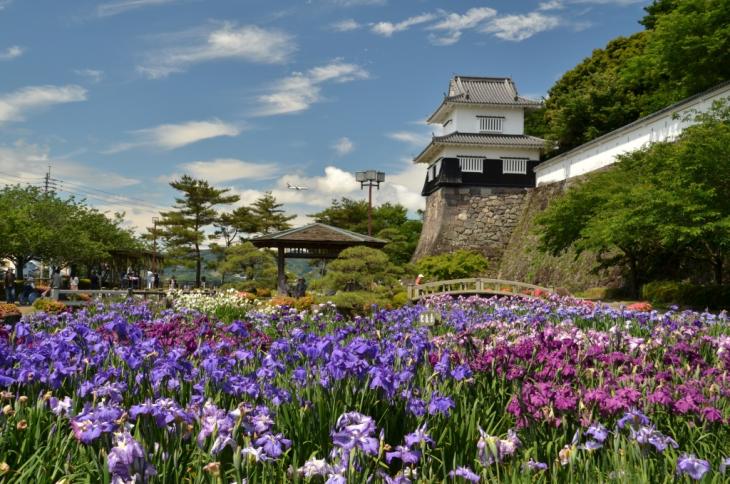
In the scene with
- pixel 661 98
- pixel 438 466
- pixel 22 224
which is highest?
pixel 661 98

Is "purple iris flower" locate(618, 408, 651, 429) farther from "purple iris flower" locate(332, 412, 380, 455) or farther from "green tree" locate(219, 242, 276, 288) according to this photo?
"green tree" locate(219, 242, 276, 288)

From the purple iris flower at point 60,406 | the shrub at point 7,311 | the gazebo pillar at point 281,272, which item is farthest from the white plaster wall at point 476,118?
the purple iris flower at point 60,406

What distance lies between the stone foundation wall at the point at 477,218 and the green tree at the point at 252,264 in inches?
460

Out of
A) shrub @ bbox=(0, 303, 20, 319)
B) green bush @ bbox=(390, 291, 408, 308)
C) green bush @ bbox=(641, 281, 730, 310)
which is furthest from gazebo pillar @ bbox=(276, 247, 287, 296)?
green bush @ bbox=(641, 281, 730, 310)

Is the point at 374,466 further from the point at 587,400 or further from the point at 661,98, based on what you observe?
the point at 661,98

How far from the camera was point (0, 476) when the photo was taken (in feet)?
8.71

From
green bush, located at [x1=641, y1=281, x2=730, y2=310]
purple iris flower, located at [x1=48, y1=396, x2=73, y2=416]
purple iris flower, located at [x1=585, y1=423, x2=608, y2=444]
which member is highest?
green bush, located at [x1=641, y1=281, x2=730, y2=310]

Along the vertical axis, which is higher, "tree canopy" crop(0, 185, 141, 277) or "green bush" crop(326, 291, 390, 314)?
"tree canopy" crop(0, 185, 141, 277)

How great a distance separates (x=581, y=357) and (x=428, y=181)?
34.0 m

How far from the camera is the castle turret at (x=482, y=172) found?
3341cm

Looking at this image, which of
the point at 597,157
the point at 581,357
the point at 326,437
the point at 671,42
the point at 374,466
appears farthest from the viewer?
the point at 597,157

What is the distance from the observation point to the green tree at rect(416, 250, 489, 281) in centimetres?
2938

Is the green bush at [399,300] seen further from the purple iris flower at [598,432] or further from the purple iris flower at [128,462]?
the purple iris flower at [128,462]

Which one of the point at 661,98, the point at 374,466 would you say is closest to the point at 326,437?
the point at 374,466
